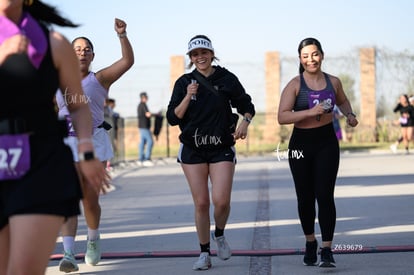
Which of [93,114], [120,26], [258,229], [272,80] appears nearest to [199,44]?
[120,26]

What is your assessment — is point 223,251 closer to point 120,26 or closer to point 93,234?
point 93,234

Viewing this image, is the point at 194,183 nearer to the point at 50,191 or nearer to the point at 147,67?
the point at 50,191

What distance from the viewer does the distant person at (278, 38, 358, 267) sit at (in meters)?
8.14

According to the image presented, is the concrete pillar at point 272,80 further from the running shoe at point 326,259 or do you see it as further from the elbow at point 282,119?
the running shoe at point 326,259

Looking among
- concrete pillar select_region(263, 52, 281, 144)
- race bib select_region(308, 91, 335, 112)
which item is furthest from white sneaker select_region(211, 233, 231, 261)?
concrete pillar select_region(263, 52, 281, 144)

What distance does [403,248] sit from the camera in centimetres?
888

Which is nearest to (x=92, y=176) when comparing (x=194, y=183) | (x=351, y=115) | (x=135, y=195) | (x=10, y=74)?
(x=10, y=74)

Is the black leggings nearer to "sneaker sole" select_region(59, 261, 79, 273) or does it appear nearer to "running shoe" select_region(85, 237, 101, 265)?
"running shoe" select_region(85, 237, 101, 265)

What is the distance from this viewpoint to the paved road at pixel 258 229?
8344mm

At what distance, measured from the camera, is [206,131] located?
8211 millimetres

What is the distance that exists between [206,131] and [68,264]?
Answer: 154cm

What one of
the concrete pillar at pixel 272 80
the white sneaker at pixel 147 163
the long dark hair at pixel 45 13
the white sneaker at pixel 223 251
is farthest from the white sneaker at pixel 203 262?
the concrete pillar at pixel 272 80

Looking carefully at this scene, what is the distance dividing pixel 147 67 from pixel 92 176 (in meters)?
38.3

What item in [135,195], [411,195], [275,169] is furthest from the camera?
[275,169]
